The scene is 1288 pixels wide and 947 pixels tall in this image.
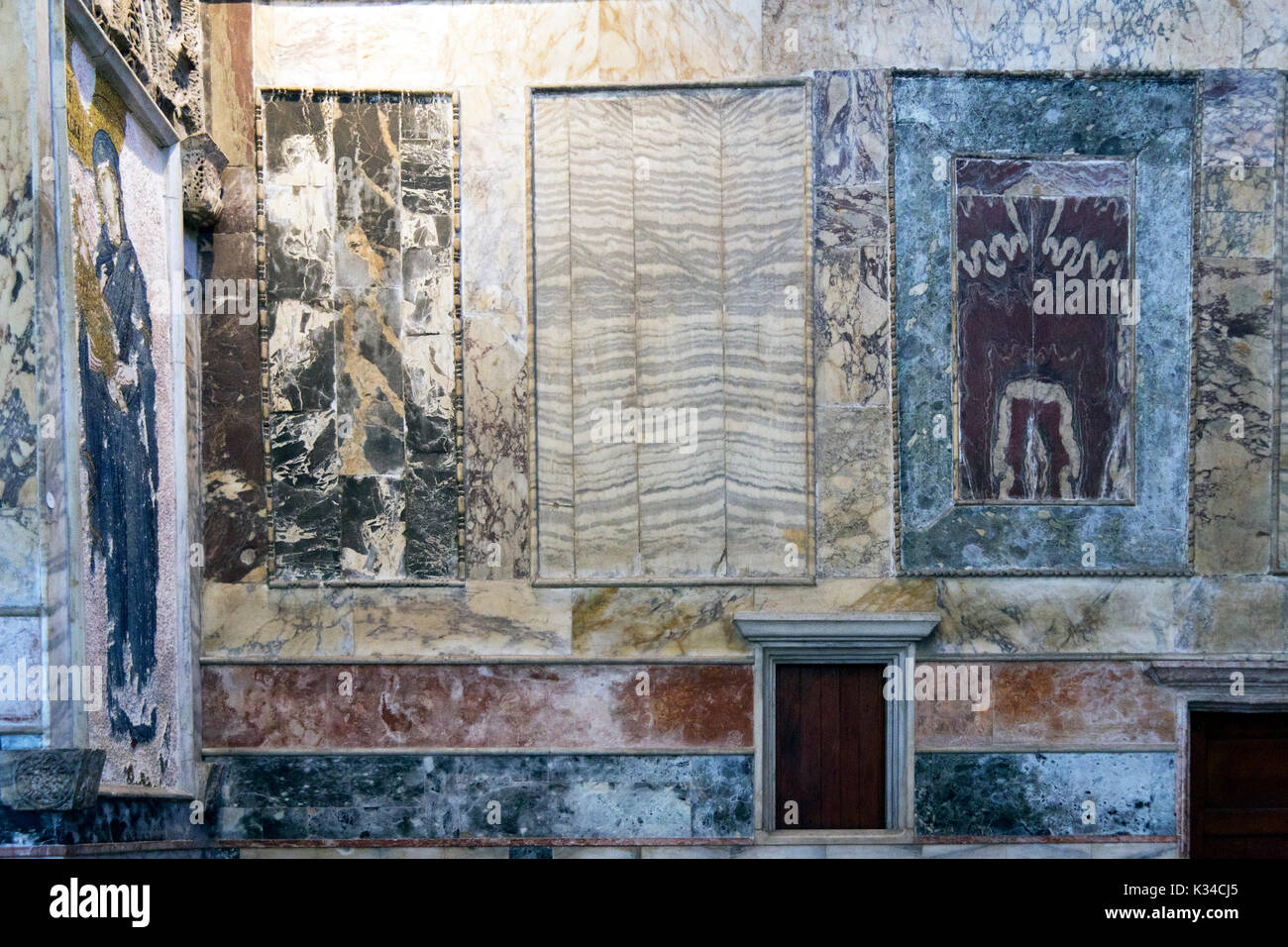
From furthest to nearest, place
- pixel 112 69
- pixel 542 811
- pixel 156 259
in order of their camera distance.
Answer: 1. pixel 542 811
2. pixel 156 259
3. pixel 112 69

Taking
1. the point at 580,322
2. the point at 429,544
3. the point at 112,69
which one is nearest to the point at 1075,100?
the point at 580,322

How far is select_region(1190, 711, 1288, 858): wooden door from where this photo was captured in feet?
20.0

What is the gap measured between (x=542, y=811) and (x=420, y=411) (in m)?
2.68

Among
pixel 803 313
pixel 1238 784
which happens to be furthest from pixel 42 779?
pixel 1238 784

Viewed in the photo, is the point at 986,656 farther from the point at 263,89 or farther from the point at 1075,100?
the point at 263,89

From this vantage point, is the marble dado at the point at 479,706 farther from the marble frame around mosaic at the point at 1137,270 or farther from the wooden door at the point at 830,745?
the marble frame around mosaic at the point at 1137,270

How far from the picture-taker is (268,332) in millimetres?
6160

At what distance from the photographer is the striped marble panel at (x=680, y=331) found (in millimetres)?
6160

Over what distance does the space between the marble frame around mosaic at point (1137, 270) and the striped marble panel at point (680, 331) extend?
117 cm

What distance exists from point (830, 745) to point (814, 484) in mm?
1695

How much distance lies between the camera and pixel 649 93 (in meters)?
6.16
